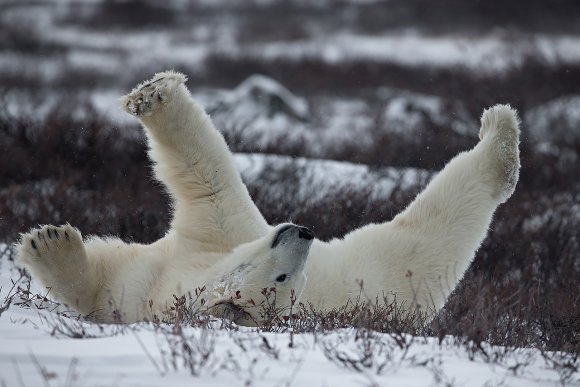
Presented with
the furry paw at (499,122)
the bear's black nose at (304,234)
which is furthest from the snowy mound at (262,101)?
the bear's black nose at (304,234)

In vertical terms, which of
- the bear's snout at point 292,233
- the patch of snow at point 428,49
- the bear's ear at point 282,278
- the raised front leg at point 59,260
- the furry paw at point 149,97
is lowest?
the raised front leg at point 59,260

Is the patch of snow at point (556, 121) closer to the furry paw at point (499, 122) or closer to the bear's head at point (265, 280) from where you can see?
the furry paw at point (499, 122)

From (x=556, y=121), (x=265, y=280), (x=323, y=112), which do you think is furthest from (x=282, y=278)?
(x=323, y=112)

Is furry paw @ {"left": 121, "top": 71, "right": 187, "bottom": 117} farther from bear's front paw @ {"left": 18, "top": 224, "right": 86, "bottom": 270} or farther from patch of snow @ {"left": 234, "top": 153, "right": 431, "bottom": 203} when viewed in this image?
patch of snow @ {"left": 234, "top": 153, "right": 431, "bottom": 203}

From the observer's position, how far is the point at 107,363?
2.17m

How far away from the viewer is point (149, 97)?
3.19m

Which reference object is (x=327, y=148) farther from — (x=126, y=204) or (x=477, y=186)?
(x=477, y=186)

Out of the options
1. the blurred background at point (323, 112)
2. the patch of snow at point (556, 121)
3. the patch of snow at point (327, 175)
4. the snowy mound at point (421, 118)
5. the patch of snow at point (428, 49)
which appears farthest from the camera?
the patch of snow at point (428, 49)

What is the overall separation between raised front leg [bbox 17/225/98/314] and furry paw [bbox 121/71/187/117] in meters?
0.55

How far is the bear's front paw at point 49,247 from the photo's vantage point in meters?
3.10

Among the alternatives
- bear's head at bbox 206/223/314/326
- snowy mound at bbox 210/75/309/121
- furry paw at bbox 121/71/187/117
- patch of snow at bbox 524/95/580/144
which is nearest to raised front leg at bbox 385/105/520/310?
bear's head at bbox 206/223/314/326

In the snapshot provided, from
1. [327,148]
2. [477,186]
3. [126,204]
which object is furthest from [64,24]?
[477,186]

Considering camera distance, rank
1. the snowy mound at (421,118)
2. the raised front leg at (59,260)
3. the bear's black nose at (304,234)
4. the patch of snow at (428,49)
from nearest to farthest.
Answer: the bear's black nose at (304,234) → the raised front leg at (59,260) → the snowy mound at (421,118) → the patch of snow at (428,49)

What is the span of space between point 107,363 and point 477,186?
6.48ft
